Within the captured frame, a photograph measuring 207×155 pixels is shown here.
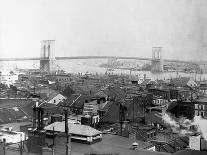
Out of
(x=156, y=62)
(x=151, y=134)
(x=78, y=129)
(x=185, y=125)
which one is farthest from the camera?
(x=156, y=62)

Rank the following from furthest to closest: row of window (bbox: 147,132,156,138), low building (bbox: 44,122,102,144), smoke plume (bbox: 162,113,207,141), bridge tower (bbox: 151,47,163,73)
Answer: bridge tower (bbox: 151,47,163,73), smoke plume (bbox: 162,113,207,141), row of window (bbox: 147,132,156,138), low building (bbox: 44,122,102,144)

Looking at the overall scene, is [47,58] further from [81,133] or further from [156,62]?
[81,133]

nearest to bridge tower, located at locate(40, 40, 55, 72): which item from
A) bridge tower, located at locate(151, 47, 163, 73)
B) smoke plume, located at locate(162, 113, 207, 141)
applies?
bridge tower, located at locate(151, 47, 163, 73)

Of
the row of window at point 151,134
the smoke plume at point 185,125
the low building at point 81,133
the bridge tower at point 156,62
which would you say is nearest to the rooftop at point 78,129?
the low building at point 81,133

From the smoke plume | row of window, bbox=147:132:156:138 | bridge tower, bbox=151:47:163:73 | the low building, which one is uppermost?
bridge tower, bbox=151:47:163:73

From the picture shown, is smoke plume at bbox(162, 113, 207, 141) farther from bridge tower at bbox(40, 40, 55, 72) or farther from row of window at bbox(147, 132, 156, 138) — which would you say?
bridge tower at bbox(40, 40, 55, 72)

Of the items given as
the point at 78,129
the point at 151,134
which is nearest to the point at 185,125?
the point at 151,134

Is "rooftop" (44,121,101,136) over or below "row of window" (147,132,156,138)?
over

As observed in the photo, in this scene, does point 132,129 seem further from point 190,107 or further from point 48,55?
point 48,55

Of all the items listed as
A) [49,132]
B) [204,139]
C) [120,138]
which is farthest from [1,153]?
[204,139]

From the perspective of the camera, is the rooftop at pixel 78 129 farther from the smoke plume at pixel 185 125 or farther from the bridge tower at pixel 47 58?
the bridge tower at pixel 47 58

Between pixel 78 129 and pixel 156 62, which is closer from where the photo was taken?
pixel 78 129
